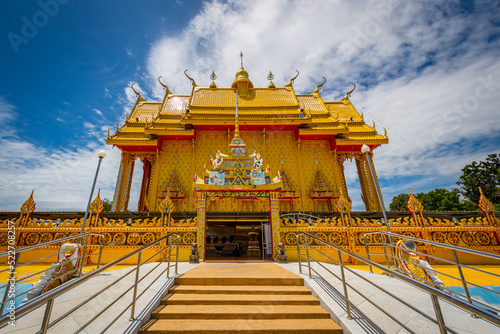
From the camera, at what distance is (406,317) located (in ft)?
9.70

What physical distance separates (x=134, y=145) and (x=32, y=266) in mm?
8512

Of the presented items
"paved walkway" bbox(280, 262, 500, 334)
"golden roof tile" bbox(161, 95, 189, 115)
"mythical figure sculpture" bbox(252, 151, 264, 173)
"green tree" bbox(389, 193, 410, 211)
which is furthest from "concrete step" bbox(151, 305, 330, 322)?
"green tree" bbox(389, 193, 410, 211)

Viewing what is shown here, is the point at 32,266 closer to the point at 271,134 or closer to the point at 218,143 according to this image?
the point at 218,143

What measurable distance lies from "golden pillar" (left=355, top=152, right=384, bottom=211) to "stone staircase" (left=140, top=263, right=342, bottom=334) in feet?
40.0

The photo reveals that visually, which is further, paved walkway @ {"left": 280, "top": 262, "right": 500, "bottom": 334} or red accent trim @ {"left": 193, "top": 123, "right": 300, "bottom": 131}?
red accent trim @ {"left": 193, "top": 123, "right": 300, "bottom": 131}

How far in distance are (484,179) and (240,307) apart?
35.0 meters

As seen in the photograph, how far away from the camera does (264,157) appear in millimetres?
14398

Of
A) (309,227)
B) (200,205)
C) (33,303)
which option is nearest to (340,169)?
(309,227)

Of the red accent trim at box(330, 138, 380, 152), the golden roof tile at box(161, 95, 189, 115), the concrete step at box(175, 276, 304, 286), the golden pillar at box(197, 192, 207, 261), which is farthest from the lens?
→ the golden roof tile at box(161, 95, 189, 115)

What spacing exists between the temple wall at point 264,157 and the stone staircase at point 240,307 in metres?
8.85

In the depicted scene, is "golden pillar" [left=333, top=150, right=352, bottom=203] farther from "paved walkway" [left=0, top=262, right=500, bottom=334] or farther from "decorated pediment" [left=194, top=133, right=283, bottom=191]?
"paved walkway" [left=0, top=262, right=500, bottom=334]

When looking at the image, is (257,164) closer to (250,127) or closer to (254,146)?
(254,146)

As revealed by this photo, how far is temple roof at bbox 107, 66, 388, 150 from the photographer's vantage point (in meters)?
14.2

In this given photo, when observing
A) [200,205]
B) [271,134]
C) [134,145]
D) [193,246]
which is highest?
[271,134]
